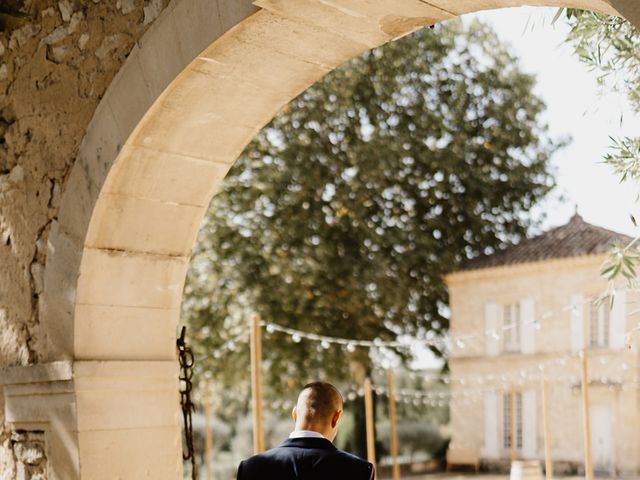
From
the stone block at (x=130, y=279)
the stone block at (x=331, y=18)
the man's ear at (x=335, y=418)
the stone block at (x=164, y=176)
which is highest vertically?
the stone block at (x=331, y=18)

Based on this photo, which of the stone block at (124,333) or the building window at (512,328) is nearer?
the stone block at (124,333)

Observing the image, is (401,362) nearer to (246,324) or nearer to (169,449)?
(246,324)

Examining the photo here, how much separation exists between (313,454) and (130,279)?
124 centimetres

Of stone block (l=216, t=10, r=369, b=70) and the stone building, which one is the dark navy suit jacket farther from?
the stone building

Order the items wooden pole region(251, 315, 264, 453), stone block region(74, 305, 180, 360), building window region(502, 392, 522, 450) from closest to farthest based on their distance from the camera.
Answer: stone block region(74, 305, 180, 360)
wooden pole region(251, 315, 264, 453)
building window region(502, 392, 522, 450)

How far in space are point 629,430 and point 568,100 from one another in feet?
18.4

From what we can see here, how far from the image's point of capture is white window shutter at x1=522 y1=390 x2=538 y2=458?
54.1ft

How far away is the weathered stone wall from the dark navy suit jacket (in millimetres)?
1235

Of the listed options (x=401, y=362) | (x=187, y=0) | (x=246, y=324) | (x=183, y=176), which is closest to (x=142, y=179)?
(x=183, y=176)

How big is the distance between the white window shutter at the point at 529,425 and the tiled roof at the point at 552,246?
2533 mm

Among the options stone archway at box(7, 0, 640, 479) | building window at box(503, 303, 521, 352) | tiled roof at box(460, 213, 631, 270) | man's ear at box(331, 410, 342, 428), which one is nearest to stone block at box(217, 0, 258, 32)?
stone archway at box(7, 0, 640, 479)

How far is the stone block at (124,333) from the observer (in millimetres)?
3145

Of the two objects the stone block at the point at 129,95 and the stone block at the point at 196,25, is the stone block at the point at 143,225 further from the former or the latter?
the stone block at the point at 196,25

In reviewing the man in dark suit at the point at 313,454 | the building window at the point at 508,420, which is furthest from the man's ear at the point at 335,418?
the building window at the point at 508,420
